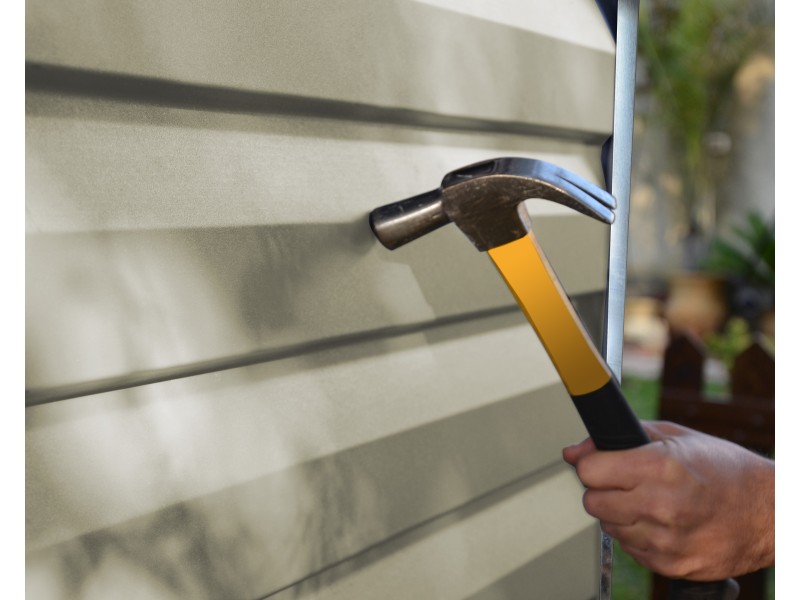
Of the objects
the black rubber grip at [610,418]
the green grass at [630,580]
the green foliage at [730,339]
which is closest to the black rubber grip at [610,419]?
the black rubber grip at [610,418]

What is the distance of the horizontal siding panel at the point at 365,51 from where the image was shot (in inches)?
25.7

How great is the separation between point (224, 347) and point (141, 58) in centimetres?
30

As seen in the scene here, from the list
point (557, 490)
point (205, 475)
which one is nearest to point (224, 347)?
point (205, 475)

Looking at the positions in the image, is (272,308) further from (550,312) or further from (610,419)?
(610,419)

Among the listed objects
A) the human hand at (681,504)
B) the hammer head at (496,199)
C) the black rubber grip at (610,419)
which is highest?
the hammer head at (496,199)

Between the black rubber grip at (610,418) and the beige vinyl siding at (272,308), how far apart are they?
245 millimetres

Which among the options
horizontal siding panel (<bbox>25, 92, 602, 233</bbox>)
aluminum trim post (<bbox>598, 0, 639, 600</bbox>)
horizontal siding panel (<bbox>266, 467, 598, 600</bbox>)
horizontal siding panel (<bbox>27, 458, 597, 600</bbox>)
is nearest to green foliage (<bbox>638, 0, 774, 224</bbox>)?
aluminum trim post (<bbox>598, 0, 639, 600</bbox>)

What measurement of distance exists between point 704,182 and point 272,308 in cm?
956

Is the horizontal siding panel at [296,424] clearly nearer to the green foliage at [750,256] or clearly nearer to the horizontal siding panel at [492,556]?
the horizontal siding panel at [492,556]

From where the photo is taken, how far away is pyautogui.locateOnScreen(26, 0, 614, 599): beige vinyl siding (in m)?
0.65

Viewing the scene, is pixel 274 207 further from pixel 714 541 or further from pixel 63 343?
pixel 714 541

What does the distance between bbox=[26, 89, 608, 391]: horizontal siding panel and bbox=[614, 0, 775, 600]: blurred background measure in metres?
6.15

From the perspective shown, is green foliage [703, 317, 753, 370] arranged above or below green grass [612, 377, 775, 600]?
above

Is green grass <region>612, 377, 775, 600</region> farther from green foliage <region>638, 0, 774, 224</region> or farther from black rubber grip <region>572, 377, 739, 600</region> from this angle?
green foliage <region>638, 0, 774, 224</region>
